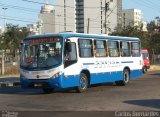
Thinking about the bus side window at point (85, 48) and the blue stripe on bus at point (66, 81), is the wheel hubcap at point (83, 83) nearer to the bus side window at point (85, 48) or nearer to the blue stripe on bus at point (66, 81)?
the blue stripe on bus at point (66, 81)

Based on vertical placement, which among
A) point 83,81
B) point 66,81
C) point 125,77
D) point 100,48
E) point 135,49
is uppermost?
point 100,48

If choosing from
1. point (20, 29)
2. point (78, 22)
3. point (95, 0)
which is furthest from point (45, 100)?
point (20, 29)

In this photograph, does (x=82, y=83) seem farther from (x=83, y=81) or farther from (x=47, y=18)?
(x=47, y=18)

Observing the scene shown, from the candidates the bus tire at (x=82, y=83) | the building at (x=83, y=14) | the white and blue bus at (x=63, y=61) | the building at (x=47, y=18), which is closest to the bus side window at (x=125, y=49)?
the white and blue bus at (x=63, y=61)

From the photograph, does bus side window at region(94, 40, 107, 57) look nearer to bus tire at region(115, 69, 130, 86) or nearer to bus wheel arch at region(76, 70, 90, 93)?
bus wheel arch at region(76, 70, 90, 93)

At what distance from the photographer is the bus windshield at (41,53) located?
19.2 meters

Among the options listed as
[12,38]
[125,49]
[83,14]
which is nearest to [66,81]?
[125,49]

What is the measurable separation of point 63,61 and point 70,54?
→ 63cm

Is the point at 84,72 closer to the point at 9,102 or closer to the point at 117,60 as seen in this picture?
the point at 117,60

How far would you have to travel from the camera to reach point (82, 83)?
2072 cm

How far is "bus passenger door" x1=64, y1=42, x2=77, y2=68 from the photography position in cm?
1938

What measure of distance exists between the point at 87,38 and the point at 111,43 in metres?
2.69

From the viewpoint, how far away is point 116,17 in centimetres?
8675

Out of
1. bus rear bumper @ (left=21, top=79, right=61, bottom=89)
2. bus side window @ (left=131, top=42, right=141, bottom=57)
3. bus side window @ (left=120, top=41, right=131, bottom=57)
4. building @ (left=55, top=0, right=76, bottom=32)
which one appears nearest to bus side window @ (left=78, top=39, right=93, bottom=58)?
bus rear bumper @ (left=21, top=79, right=61, bottom=89)
